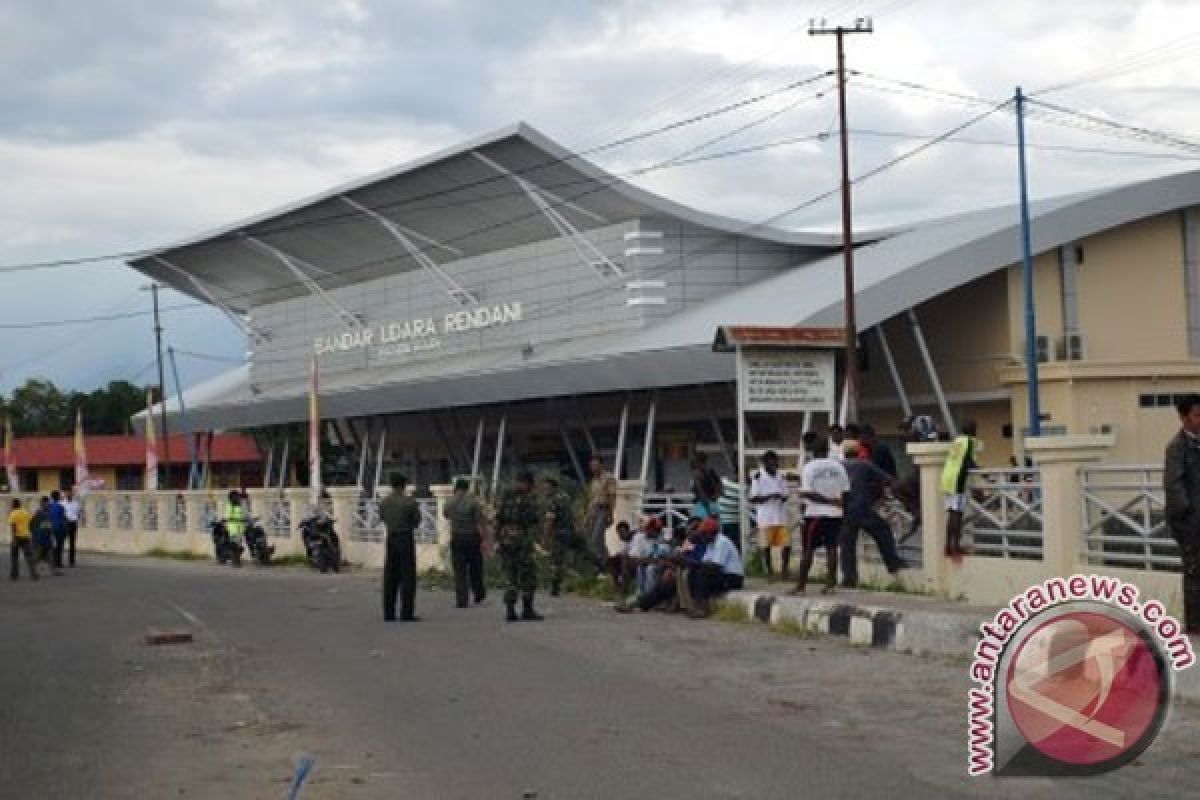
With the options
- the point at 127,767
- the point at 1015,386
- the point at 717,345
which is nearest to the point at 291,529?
the point at 1015,386

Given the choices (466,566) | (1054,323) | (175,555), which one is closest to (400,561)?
(466,566)

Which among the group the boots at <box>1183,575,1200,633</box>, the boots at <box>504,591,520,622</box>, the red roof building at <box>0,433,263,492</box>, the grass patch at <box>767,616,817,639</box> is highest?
the red roof building at <box>0,433,263,492</box>

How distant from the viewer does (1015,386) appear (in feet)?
107

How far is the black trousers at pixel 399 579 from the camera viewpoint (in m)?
18.9

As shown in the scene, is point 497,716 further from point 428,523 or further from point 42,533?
point 42,533

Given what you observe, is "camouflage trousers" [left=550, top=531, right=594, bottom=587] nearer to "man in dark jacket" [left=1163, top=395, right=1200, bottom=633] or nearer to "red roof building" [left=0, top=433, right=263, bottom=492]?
"man in dark jacket" [left=1163, top=395, right=1200, bottom=633]

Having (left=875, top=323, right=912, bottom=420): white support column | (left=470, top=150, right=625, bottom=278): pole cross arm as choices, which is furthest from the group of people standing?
(left=875, top=323, right=912, bottom=420): white support column

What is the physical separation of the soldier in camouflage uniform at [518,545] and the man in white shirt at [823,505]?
3031 millimetres

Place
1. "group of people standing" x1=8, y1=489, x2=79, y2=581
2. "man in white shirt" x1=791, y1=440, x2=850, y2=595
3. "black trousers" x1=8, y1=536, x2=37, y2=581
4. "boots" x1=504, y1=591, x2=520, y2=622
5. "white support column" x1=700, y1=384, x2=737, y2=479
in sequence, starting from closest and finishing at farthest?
"man in white shirt" x1=791, y1=440, x2=850, y2=595 < "boots" x1=504, y1=591, x2=520, y2=622 < "black trousers" x1=8, y1=536, x2=37, y2=581 < "group of people standing" x1=8, y1=489, x2=79, y2=581 < "white support column" x1=700, y1=384, x2=737, y2=479

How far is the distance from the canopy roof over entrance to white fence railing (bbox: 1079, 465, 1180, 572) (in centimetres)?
2407

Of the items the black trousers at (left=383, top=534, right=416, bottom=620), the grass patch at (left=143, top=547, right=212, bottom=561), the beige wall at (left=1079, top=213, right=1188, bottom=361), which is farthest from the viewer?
the grass patch at (left=143, top=547, right=212, bottom=561)

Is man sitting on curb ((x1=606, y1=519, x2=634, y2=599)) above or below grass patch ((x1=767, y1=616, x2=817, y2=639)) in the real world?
above

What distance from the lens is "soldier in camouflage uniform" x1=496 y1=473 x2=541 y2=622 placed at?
18453 mm

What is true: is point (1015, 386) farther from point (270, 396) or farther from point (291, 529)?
point (270, 396)
